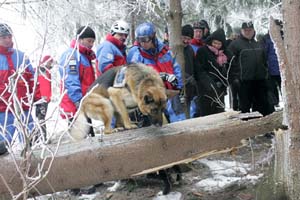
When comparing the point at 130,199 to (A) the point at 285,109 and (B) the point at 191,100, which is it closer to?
(A) the point at 285,109

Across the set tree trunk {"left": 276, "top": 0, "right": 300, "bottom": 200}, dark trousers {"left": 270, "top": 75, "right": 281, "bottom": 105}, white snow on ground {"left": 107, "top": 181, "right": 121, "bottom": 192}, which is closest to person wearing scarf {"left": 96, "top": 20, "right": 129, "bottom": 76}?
white snow on ground {"left": 107, "top": 181, "right": 121, "bottom": 192}

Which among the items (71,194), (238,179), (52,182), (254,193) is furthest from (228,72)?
(52,182)

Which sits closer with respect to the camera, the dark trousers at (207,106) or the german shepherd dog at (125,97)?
the german shepherd dog at (125,97)

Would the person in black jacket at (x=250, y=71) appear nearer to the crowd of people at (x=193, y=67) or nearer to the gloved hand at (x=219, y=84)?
the crowd of people at (x=193, y=67)

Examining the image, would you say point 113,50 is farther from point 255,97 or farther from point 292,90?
point 255,97

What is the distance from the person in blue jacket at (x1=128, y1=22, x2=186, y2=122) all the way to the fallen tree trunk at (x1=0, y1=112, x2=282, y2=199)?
1174mm

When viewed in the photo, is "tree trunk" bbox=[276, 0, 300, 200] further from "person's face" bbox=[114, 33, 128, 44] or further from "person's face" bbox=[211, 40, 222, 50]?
"person's face" bbox=[211, 40, 222, 50]

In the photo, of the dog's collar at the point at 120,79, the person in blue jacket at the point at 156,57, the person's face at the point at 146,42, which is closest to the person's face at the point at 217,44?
the person in blue jacket at the point at 156,57

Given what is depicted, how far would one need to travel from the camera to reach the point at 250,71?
7832 mm

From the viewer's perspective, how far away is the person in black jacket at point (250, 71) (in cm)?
784

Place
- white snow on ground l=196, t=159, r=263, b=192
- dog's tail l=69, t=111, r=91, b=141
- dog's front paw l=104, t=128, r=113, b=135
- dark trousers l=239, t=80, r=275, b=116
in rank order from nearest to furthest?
dog's front paw l=104, t=128, r=113, b=135 → dog's tail l=69, t=111, r=91, b=141 → white snow on ground l=196, t=159, r=263, b=192 → dark trousers l=239, t=80, r=275, b=116

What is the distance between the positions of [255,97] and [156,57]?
9.56ft

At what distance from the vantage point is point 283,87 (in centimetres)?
454

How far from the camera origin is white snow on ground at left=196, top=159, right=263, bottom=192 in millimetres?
5530
